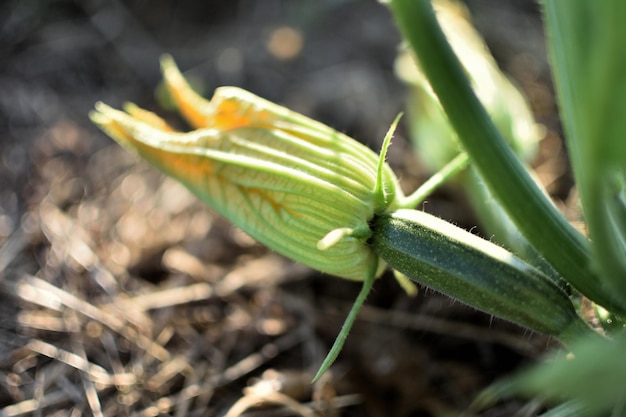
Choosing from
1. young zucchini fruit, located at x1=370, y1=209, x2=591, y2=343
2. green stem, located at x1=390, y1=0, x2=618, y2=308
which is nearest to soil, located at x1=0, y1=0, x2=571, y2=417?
young zucchini fruit, located at x1=370, y1=209, x2=591, y2=343

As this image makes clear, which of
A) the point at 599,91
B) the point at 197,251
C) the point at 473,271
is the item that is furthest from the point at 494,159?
the point at 197,251

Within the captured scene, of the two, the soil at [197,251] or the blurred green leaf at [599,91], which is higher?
the blurred green leaf at [599,91]

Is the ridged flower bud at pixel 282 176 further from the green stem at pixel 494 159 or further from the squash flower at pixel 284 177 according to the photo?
the green stem at pixel 494 159

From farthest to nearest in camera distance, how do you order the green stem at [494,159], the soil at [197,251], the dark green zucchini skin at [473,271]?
the soil at [197,251] < the dark green zucchini skin at [473,271] < the green stem at [494,159]

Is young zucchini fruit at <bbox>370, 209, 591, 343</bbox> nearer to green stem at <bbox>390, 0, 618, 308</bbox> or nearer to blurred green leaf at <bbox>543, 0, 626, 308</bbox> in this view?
green stem at <bbox>390, 0, 618, 308</bbox>

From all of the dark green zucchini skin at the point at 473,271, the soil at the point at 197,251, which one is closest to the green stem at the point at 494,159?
the dark green zucchini skin at the point at 473,271

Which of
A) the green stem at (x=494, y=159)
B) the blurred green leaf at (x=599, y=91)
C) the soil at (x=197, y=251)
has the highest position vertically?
the blurred green leaf at (x=599, y=91)

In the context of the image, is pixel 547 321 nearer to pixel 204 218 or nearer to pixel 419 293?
pixel 419 293
